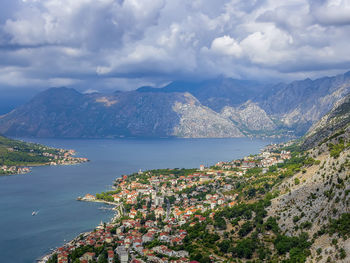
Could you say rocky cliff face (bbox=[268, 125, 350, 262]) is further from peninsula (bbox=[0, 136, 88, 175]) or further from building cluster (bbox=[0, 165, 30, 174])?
peninsula (bbox=[0, 136, 88, 175])

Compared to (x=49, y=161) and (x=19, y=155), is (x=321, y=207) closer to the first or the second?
(x=49, y=161)

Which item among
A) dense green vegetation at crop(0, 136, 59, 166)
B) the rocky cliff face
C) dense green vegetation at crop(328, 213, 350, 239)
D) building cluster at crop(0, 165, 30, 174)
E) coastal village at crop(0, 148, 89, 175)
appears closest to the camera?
dense green vegetation at crop(328, 213, 350, 239)

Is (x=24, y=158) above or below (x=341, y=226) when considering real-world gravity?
above

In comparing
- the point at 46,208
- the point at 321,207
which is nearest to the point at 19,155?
the point at 46,208

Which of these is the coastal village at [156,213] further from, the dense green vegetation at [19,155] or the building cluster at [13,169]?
the dense green vegetation at [19,155]

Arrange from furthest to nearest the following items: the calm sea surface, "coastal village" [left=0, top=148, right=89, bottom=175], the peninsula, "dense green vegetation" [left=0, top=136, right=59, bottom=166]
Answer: "dense green vegetation" [left=0, top=136, right=59, bottom=166] < the peninsula < "coastal village" [left=0, top=148, right=89, bottom=175] < the calm sea surface

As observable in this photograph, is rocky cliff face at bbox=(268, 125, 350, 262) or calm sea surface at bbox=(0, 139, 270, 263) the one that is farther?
calm sea surface at bbox=(0, 139, 270, 263)

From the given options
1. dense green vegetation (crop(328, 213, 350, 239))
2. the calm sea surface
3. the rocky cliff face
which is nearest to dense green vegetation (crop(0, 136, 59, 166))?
the calm sea surface

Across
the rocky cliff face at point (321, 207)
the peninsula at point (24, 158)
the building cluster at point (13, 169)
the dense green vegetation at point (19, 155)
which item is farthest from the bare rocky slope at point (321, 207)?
the dense green vegetation at point (19, 155)

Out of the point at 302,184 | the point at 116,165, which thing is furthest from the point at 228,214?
the point at 116,165
